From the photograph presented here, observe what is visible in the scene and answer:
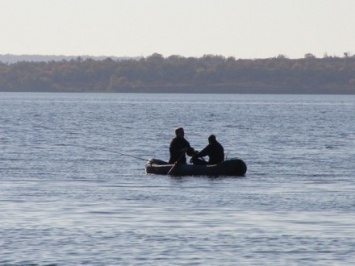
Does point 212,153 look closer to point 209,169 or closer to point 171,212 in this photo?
point 209,169

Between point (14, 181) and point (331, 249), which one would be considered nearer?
point (331, 249)

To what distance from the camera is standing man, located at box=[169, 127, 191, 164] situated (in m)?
40.2

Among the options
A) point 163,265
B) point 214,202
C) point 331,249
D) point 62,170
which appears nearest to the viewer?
point 163,265

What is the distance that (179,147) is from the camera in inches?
1598

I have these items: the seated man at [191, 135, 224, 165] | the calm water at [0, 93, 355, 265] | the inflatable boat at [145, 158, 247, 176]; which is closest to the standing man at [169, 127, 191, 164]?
the inflatable boat at [145, 158, 247, 176]

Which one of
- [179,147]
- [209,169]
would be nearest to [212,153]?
[209,169]

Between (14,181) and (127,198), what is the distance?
235 inches

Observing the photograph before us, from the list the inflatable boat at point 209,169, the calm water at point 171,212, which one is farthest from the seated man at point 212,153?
the calm water at point 171,212

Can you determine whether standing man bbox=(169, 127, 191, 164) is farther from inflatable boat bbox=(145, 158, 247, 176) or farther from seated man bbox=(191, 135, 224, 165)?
seated man bbox=(191, 135, 224, 165)

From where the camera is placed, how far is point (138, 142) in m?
66.6

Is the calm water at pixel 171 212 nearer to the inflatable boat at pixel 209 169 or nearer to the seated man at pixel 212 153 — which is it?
the inflatable boat at pixel 209 169

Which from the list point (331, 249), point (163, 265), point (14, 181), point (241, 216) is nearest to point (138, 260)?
point (163, 265)

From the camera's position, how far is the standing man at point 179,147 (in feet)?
132

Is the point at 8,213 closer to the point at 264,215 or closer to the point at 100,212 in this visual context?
the point at 100,212
